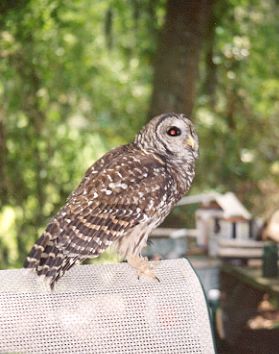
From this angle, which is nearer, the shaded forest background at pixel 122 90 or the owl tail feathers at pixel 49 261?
the owl tail feathers at pixel 49 261

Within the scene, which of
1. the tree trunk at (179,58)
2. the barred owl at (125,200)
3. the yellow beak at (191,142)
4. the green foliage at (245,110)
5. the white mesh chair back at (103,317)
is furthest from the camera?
the green foliage at (245,110)

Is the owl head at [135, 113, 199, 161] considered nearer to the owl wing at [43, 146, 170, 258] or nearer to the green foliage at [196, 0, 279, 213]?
the owl wing at [43, 146, 170, 258]

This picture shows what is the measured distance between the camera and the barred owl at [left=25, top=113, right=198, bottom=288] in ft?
5.08

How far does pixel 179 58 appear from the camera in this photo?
3.66 meters

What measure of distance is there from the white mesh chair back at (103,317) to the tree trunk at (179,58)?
2214mm

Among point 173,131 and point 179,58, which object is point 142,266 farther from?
point 179,58

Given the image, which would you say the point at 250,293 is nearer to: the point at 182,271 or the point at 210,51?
the point at 210,51

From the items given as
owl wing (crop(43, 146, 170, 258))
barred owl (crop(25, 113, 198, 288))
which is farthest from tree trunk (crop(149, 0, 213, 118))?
owl wing (crop(43, 146, 170, 258))

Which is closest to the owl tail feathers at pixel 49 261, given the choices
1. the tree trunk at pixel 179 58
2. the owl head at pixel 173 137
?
the owl head at pixel 173 137

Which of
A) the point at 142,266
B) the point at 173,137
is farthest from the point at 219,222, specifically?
the point at 142,266

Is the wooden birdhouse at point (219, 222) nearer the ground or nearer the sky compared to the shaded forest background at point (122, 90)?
nearer the ground

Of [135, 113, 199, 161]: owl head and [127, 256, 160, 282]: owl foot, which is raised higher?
[135, 113, 199, 161]: owl head

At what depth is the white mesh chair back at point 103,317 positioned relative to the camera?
1385 millimetres

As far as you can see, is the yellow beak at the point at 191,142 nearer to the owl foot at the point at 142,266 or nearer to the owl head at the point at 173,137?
the owl head at the point at 173,137
